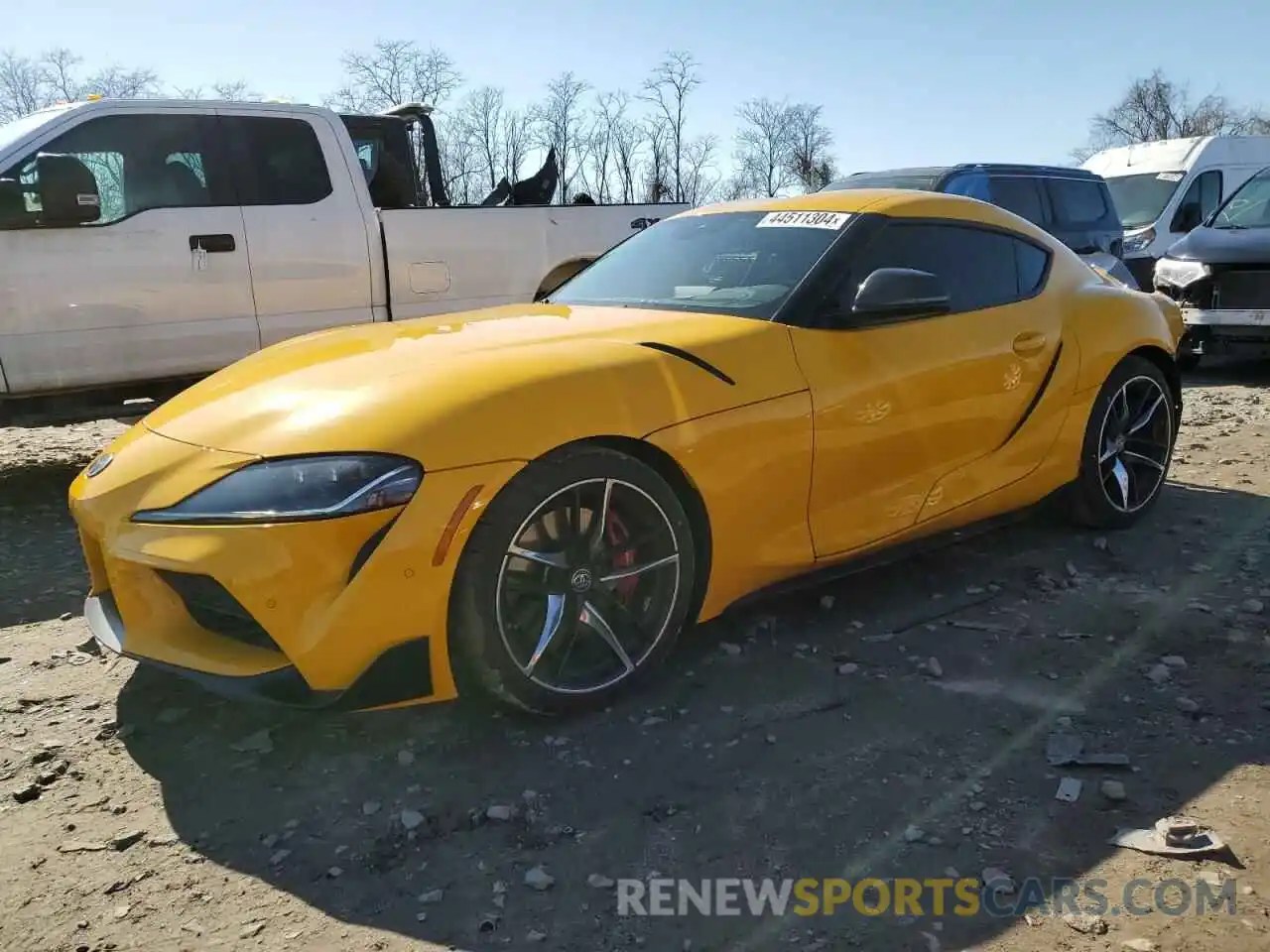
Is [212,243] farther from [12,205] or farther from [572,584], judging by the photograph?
[572,584]

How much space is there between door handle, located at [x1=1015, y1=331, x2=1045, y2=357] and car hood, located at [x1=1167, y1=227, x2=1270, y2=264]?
592cm

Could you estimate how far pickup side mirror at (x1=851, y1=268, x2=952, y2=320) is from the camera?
3469 mm

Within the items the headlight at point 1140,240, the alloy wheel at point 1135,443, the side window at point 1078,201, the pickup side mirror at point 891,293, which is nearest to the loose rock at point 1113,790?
the pickup side mirror at point 891,293

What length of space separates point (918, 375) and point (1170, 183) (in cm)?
1136

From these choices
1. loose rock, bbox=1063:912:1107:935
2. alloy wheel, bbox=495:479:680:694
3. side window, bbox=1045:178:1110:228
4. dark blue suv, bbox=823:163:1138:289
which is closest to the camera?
loose rock, bbox=1063:912:1107:935

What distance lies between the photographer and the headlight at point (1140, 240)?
40.6 feet

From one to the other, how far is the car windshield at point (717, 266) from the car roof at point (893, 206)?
0.06 metres

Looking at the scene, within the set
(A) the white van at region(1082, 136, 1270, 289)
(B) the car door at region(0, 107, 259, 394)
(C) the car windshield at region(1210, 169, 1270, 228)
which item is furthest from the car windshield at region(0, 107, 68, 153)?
(A) the white van at region(1082, 136, 1270, 289)

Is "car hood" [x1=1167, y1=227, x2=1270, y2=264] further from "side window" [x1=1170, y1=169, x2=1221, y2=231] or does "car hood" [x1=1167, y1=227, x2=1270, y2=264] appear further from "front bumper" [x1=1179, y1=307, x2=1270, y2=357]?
"side window" [x1=1170, y1=169, x2=1221, y2=231]

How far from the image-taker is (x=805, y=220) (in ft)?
12.6

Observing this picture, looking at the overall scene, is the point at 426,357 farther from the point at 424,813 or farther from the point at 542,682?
the point at 424,813

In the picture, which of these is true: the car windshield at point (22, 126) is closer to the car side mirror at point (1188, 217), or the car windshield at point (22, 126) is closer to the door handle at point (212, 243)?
the door handle at point (212, 243)

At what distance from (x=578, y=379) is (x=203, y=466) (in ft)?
3.30

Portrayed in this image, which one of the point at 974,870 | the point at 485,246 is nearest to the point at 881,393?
the point at 974,870
